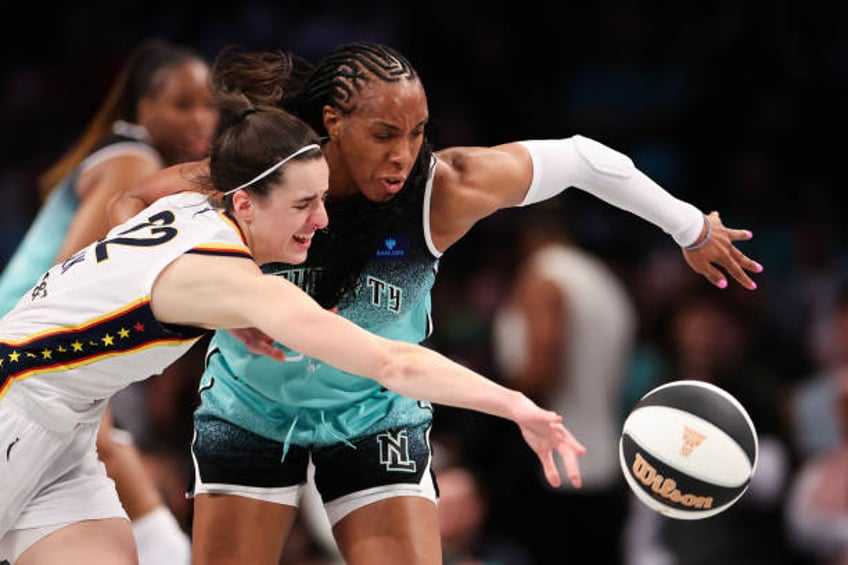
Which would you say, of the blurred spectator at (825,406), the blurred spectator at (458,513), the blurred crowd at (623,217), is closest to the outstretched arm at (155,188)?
the blurred spectator at (458,513)

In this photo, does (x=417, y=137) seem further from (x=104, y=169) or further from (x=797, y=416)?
(x=797, y=416)

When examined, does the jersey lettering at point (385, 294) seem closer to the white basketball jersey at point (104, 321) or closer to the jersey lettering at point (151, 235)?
the white basketball jersey at point (104, 321)

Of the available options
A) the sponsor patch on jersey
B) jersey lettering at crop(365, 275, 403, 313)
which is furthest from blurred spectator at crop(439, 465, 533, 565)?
the sponsor patch on jersey

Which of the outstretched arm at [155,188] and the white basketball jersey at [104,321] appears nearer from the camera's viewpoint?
the white basketball jersey at [104,321]

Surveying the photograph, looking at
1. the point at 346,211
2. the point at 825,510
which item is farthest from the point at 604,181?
the point at 825,510

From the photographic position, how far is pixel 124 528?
3.71 m

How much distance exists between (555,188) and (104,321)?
146cm

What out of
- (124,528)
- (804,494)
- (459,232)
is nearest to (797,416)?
(804,494)

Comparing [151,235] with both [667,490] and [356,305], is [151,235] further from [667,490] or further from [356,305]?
[667,490]

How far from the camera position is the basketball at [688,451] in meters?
3.79

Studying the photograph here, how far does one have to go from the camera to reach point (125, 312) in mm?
3416

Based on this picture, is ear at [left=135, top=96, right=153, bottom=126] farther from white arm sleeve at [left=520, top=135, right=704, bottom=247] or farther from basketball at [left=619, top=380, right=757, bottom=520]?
basketball at [left=619, top=380, right=757, bottom=520]

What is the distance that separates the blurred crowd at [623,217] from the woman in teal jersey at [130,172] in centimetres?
149

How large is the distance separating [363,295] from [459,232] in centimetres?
34
